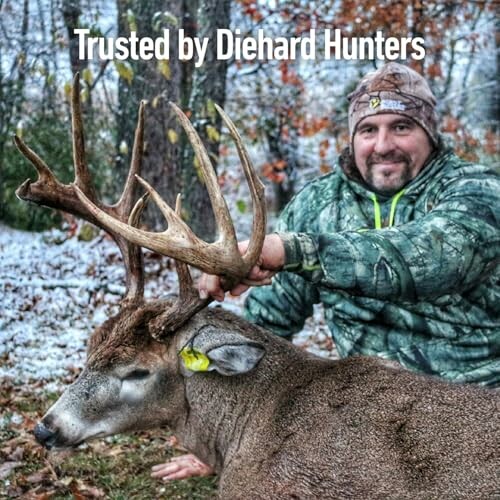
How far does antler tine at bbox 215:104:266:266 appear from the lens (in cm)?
338

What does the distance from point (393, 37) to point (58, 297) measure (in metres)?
7.21

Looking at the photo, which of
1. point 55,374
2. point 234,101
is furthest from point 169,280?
point 234,101

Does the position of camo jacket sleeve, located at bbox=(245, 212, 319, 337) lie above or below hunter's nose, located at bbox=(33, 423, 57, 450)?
above

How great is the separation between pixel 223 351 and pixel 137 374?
0.55m

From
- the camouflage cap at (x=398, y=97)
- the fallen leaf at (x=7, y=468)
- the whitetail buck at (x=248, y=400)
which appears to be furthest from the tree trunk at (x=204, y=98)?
the whitetail buck at (x=248, y=400)

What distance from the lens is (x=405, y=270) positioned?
13.3ft

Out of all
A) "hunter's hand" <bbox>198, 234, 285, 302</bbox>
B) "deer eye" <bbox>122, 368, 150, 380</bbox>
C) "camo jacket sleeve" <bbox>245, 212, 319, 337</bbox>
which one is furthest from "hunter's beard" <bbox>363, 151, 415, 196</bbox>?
"deer eye" <bbox>122, 368, 150, 380</bbox>

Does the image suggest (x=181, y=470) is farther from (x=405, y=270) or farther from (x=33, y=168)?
(x=33, y=168)

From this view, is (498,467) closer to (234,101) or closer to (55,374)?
(55,374)

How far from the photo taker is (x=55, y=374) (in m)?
7.16

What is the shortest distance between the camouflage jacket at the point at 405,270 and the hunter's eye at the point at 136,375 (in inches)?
37.8

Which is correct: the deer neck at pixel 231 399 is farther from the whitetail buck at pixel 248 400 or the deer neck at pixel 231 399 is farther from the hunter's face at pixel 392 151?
the hunter's face at pixel 392 151

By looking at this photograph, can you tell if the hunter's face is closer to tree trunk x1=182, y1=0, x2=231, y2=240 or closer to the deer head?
the deer head

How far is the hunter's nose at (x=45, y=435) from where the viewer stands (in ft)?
12.6
